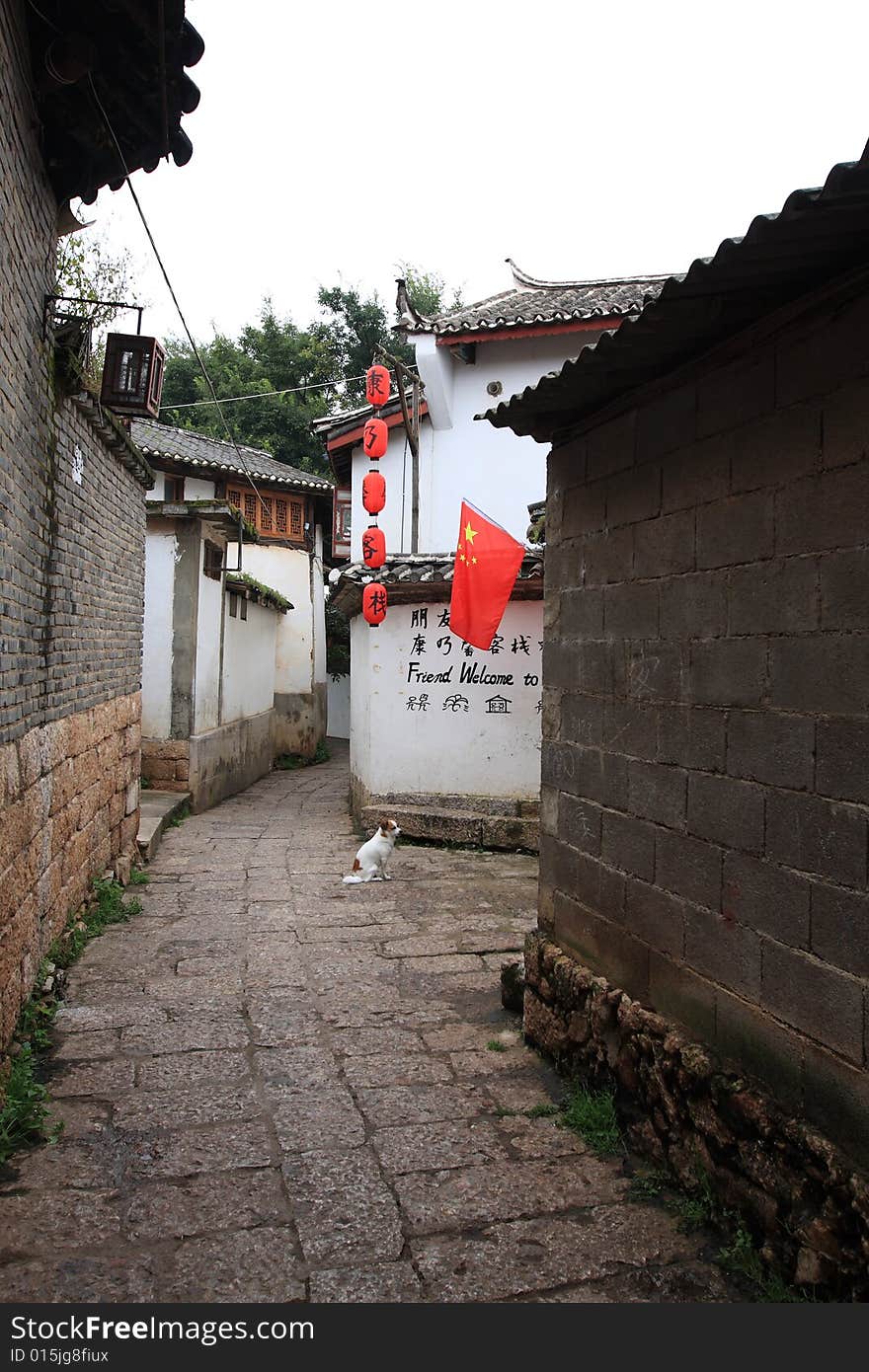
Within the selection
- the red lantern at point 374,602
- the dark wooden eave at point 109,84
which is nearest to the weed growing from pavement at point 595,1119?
the dark wooden eave at point 109,84

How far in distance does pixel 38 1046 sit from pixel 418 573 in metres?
7.38

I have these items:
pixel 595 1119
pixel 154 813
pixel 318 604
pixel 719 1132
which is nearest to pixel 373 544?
pixel 154 813

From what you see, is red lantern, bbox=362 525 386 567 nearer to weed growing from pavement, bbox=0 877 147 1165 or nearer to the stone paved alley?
the stone paved alley

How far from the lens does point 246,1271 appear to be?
3.11 metres

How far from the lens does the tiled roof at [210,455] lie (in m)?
21.4

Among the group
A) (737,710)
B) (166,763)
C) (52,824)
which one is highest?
(737,710)

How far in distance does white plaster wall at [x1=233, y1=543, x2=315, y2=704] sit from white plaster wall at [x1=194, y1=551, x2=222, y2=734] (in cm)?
835

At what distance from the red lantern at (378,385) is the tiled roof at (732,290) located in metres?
10.6

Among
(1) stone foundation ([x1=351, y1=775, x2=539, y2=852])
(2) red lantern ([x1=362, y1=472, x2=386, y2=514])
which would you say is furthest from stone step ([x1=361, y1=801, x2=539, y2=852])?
(2) red lantern ([x1=362, y1=472, x2=386, y2=514])

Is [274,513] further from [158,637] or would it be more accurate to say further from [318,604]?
[158,637]

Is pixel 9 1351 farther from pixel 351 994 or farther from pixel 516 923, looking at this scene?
pixel 516 923

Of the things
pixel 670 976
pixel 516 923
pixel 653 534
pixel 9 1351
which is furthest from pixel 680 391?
pixel 516 923

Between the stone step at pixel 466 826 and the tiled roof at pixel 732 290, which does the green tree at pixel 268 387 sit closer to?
the stone step at pixel 466 826

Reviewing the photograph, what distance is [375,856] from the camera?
9219 millimetres
